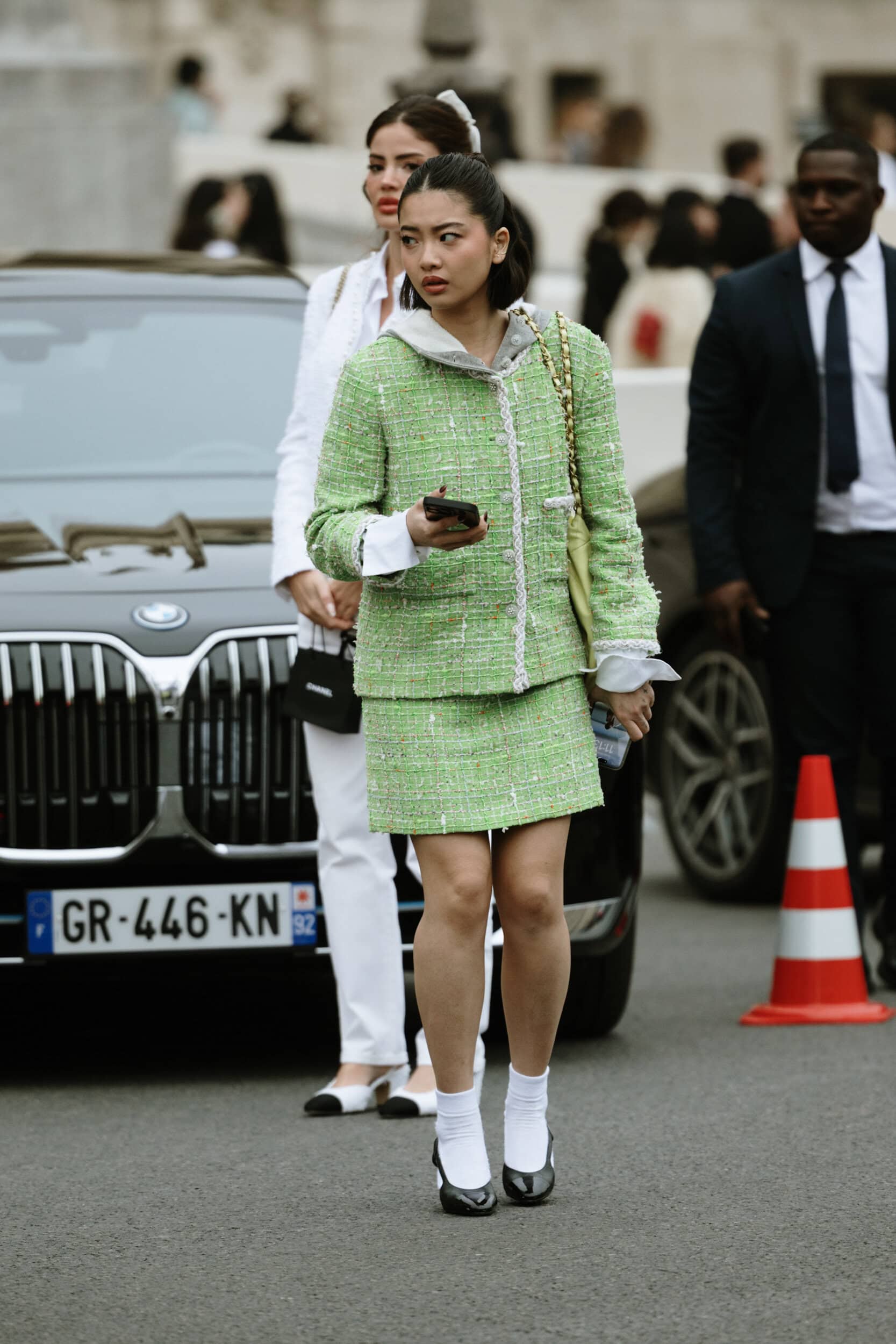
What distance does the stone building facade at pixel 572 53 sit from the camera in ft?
128

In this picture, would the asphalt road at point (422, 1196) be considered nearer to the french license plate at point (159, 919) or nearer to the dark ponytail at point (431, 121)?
the french license plate at point (159, 919)

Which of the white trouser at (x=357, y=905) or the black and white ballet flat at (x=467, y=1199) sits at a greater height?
the white trouser at (x=357, y=905)

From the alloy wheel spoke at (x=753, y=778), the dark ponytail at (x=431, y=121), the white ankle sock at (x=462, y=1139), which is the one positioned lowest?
the alloy wheel spoke at (x=753, y=778)

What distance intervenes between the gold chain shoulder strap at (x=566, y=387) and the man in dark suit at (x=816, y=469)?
2.08 meters

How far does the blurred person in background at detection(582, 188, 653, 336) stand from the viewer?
1422 cm

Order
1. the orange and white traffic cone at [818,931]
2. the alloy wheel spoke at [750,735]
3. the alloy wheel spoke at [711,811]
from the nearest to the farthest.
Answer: the orange and white traffic cone at [818,931]
the alloy wheel spoke at [750,735]
the alloy wheel spoke at [711,811]

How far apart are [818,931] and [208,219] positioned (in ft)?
22.3

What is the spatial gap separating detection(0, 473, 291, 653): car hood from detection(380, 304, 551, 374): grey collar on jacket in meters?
1.29

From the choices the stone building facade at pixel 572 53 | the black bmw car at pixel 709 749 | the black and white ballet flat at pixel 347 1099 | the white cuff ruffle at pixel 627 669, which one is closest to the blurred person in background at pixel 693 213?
the black bmw car at pixel 709 749

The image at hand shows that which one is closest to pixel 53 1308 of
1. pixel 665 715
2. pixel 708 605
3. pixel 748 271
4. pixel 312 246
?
pixel 708 605

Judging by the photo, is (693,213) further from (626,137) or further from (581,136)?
(581,136)

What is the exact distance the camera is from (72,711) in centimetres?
600

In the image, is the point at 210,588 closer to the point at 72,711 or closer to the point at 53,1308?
the point at 72,711

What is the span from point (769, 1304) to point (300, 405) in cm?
238
